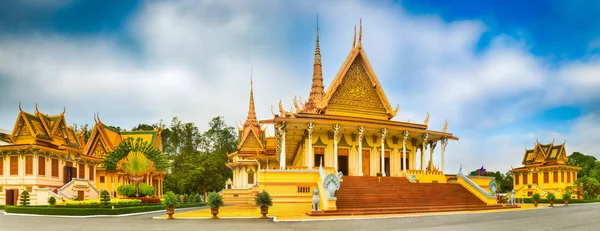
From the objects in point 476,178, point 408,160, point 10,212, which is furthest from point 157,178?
point 476,178

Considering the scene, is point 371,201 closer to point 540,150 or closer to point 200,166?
point 200,166

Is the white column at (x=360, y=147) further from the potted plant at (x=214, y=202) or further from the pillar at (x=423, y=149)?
the potted plant at (x=214, y=202)

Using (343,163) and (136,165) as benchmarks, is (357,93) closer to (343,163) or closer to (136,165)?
(343,163)

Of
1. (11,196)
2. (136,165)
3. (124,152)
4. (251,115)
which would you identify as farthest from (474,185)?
(251,115)

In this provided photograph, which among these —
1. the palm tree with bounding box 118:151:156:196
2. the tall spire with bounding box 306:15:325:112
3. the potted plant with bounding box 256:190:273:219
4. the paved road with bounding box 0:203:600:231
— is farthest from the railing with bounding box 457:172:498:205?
the palm tree with bounding box 118:151:156:196

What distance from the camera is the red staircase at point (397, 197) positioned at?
701 inches

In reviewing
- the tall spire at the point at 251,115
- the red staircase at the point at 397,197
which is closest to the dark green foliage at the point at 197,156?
the tall spire at the point at 251,115

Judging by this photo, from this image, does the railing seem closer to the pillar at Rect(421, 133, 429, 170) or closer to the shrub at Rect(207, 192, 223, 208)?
the pillar at Rect(421, 133, 429, 170)

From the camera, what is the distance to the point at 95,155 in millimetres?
39719

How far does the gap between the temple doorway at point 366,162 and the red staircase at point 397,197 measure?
4022mm

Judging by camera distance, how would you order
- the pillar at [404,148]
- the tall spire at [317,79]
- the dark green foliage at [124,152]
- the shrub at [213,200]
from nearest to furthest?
1. the shrub at [213,200]
2. the pillar at [404,148]
3. the dark green foliage at [124,152]
4. the tall spire at [317,79]

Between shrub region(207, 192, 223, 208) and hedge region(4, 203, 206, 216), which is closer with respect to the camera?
shrub region(207, 192, 223, 208)

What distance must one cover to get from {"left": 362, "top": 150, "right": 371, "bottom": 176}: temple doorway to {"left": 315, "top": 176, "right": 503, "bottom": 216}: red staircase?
4022 mm

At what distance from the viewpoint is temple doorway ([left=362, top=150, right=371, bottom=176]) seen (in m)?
27.7
